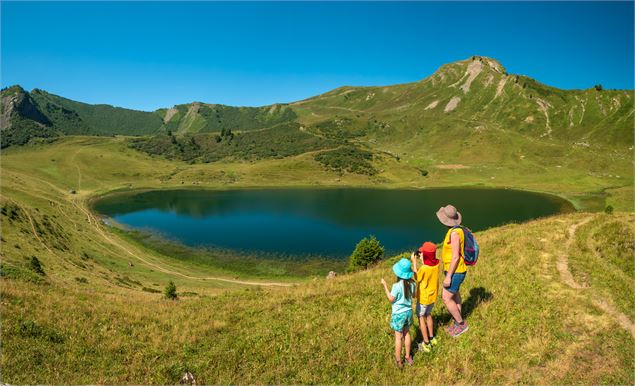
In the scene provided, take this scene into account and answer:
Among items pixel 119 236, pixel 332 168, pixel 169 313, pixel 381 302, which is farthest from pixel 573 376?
pixel 332 168

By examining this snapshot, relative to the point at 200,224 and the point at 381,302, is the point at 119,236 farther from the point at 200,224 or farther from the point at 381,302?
the point at 381,302

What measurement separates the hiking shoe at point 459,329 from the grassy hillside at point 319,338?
0.20m

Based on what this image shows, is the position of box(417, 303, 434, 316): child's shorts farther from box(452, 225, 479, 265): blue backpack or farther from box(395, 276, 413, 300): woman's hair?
box(452, 225, 479, 265): blue backpack

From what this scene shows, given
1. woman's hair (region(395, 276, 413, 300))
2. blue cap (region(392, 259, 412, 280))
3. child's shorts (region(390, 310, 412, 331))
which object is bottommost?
child's shorts (region(390, 310, 412, 331))

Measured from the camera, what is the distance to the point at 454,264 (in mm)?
9836

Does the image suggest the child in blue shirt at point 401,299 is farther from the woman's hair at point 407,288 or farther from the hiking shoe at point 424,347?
the hiking shoe at point 424,347

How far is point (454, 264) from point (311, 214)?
322ft

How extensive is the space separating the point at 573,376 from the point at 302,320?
29.1 feet

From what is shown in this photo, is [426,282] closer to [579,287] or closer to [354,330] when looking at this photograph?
[354,330]

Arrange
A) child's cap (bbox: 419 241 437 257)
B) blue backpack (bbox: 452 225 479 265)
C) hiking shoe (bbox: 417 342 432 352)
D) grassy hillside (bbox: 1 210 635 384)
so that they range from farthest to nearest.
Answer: blue backpack (bbox: 452 225 479 265) → hiking shoe (bbox: 417 342 432 352) → child's cap (bbox: 419 241 437 257) → grassy hillside (bbox: 1 210 635 384)

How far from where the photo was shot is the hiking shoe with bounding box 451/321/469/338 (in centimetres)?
1079

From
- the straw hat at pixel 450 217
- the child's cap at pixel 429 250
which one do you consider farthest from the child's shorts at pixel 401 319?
the straw hat at pixel 450 217

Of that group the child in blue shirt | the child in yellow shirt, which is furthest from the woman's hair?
the child in yellow shirt

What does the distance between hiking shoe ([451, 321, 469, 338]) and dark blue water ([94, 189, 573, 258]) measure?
186 feet
